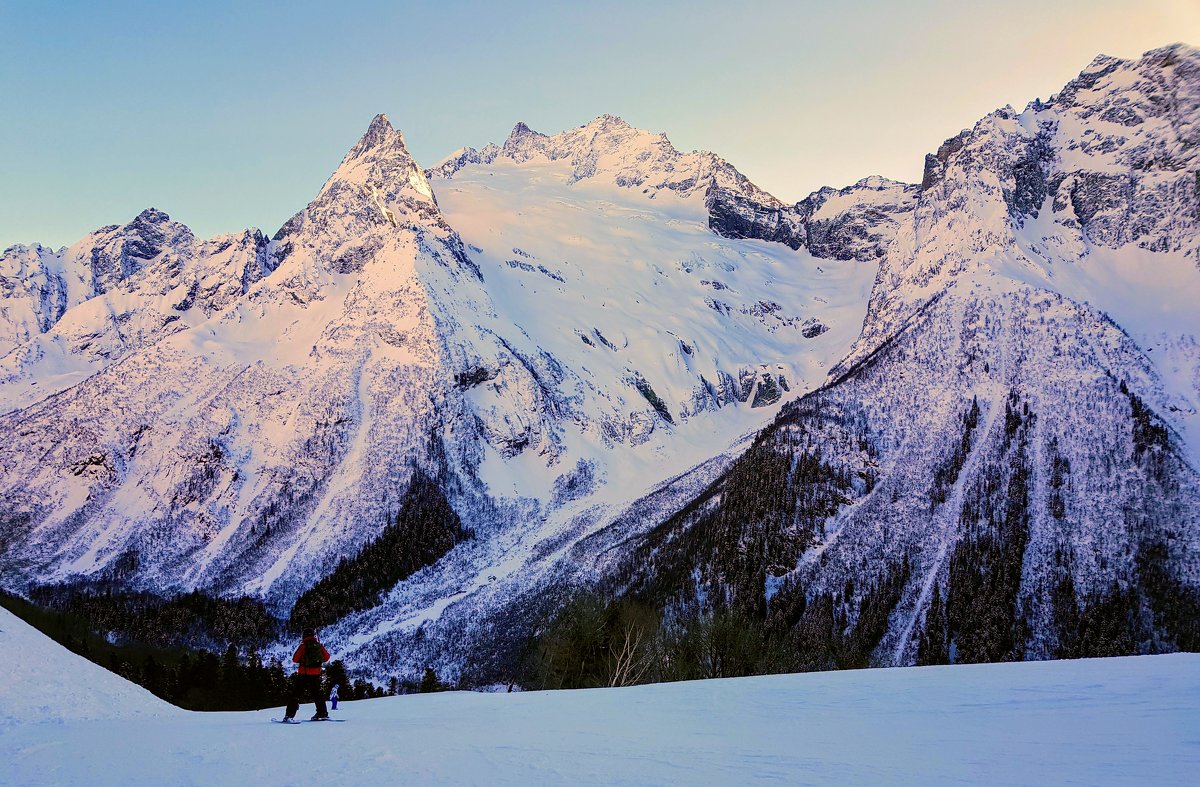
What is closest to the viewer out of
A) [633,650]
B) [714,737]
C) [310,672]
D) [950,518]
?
[714,737]

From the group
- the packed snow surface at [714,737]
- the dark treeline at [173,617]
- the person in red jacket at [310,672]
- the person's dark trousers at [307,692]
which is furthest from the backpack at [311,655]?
the dark treeline at [173,617]

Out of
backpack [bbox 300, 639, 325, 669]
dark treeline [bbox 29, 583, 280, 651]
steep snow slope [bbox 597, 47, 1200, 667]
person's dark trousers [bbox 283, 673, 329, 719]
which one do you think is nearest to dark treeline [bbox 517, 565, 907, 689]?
person's dark trousers [bbox 283, 673, 329, 719]

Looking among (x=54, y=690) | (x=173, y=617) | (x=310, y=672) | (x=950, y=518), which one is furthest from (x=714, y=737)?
(x=173, y=617)

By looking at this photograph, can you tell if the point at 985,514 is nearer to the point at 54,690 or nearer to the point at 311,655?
the point at 311,655

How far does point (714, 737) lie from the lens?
13914mm

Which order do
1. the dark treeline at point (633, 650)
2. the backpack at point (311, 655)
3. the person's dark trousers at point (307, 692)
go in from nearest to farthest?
the person's dark trousers at point (307, 692) → the backpack at point (311, 655) → the dark treeline at point (633, 650)

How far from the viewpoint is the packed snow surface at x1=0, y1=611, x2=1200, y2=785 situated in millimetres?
10852

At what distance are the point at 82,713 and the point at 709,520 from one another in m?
163

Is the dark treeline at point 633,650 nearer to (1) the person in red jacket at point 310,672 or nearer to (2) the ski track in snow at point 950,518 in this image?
(1) the person in red jacket at point 310,672

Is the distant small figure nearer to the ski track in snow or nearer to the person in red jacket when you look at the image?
the person in red jacket

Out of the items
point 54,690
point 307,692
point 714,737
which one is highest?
point 54,690

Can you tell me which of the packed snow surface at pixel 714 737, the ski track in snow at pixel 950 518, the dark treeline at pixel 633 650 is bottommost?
the ski track in snow at pixel 950 518

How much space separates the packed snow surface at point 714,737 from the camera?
35.6 ft

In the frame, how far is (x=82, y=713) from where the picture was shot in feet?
69.4
